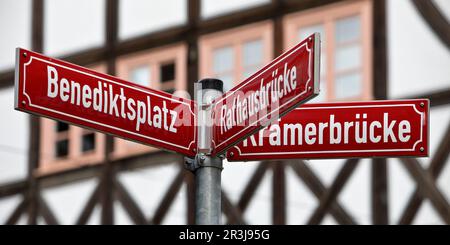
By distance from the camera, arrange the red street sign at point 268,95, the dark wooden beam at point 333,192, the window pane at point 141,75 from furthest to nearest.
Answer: the window pane at point 141,75
the dark wooden beam at point 333,192
the red street sign at point 268,95

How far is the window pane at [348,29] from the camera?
33.5ft

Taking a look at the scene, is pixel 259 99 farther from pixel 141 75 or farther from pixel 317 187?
pixel 141 75

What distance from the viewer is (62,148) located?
12391 millimetres

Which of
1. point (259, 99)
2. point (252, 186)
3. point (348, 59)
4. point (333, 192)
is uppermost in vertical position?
point (348, 59)

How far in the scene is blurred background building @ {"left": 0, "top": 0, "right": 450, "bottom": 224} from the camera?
9.75 meters

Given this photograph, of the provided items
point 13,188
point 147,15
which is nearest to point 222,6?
point 147,15

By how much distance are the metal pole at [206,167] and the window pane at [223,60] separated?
5.64 m

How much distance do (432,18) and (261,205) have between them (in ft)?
7.13

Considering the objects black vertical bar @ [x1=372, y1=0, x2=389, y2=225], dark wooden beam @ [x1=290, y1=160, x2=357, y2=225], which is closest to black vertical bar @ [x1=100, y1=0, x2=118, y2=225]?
dark wooden beam @ [x1=290, y1=160, x2=357, y2=225]

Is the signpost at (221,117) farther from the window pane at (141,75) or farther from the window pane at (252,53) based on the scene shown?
the window pane at (141,75)

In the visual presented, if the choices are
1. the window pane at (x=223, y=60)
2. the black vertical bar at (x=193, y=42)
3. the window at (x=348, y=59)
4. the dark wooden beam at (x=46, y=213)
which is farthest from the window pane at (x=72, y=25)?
the window at (x=348, y=59)

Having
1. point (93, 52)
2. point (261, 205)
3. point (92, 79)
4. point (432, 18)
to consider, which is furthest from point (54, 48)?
point (92, 79)

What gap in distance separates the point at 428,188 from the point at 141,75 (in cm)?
348

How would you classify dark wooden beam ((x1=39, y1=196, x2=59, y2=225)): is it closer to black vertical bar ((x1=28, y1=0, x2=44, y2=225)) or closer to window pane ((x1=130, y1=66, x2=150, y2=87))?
black vertical bar ((x1=28, y1=0, x2=44, y2=225))
